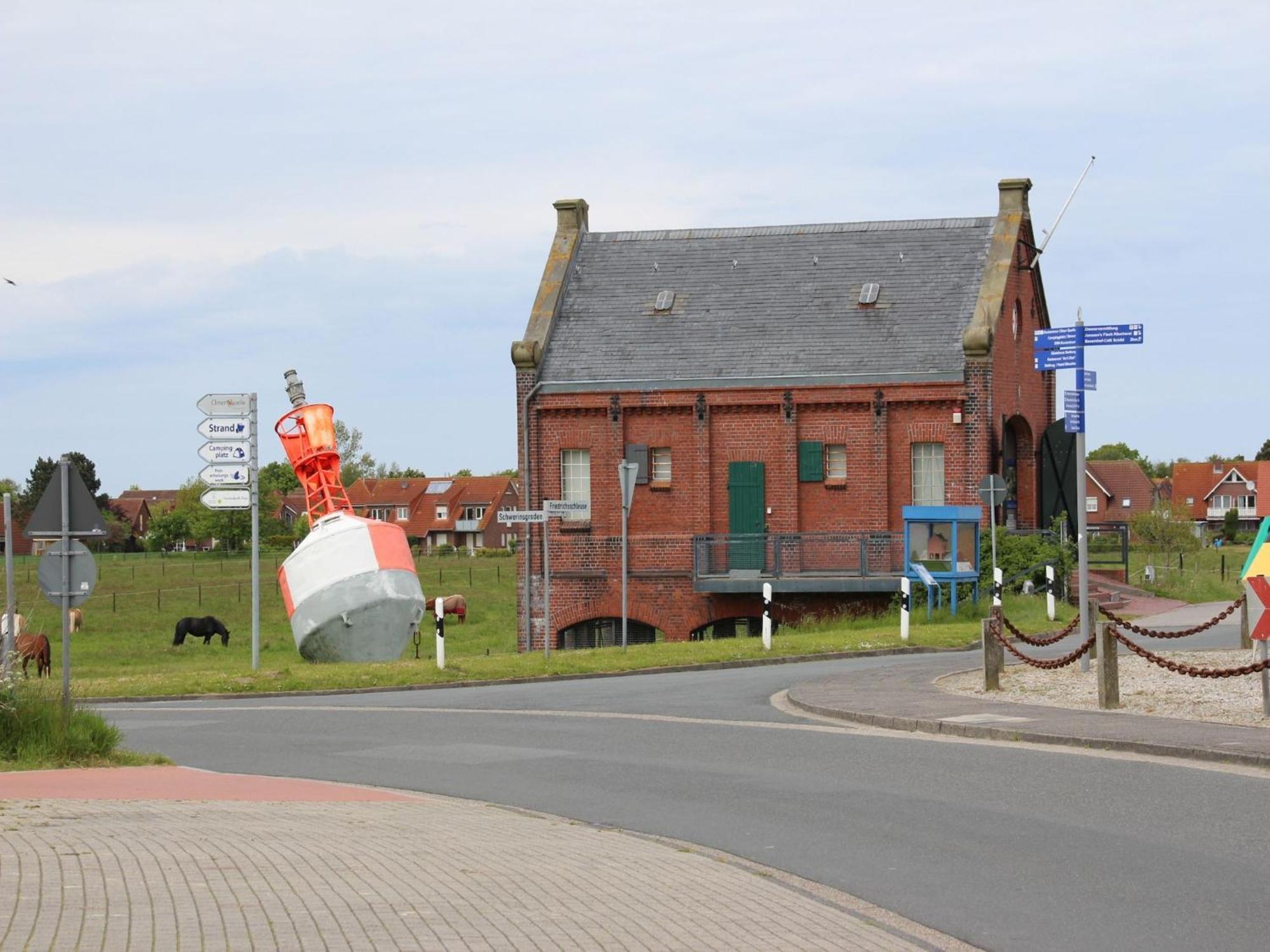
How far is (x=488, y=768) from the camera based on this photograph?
1482 cm

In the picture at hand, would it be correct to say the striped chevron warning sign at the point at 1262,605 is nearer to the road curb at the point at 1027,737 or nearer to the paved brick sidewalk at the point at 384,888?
the road curb at the point at 1027,737

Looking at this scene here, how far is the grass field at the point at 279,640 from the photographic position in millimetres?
25469

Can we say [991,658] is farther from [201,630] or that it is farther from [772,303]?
[201,630]

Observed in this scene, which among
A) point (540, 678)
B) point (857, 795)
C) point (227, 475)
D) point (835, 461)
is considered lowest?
point (540, 678)

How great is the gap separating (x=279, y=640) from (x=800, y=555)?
15501mm

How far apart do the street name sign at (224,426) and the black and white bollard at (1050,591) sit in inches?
604

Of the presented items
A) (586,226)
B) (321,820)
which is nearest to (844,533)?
(586,226)

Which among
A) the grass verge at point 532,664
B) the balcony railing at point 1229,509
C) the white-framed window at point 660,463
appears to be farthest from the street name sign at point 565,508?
the balcony railing at point 1229,509

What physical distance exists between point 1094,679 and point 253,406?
48.7 ft

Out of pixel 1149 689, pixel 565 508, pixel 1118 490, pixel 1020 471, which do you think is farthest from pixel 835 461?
pixel 1118 490

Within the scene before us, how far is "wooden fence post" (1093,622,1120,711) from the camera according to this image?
17.5m

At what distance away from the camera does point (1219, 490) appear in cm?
13025

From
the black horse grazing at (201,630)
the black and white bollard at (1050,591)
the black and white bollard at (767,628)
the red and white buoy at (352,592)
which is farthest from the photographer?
the black horse grazing at (201,630)

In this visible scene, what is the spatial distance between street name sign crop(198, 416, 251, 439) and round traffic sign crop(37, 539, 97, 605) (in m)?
13.1
